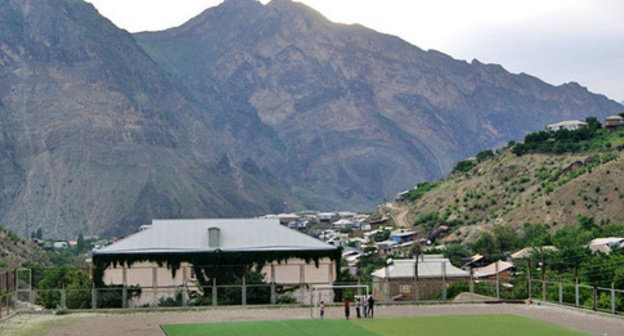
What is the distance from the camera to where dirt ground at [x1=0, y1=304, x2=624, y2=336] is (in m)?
41.8

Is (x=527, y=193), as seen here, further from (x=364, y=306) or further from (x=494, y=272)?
(x=364, y=306)

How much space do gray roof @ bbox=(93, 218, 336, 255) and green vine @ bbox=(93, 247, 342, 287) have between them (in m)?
0.37

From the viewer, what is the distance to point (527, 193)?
149m

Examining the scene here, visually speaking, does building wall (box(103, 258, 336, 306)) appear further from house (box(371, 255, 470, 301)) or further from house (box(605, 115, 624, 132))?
house (box(605, 115, 624, 132))

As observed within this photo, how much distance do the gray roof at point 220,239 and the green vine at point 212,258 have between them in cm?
37

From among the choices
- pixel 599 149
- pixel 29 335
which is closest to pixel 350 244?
pixel 599 149

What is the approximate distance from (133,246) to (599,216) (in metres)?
84.0

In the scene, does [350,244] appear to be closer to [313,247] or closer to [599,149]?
[599,149]

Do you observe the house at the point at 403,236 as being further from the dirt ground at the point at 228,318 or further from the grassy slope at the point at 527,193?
the dirt ground at the point at 228,318

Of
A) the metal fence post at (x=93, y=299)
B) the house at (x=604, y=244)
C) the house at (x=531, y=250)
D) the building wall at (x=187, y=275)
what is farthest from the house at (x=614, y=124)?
the metal fence post at (x=93, y=299)

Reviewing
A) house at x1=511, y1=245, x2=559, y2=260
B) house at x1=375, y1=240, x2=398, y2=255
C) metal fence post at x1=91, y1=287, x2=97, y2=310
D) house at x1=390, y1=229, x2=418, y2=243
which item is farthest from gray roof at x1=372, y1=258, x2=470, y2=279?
house at x1=390, y1=229, x2=418, y2=243

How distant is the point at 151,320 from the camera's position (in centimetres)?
4694

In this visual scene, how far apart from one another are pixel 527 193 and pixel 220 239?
308ft

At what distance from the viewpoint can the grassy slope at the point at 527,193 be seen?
428 ft
